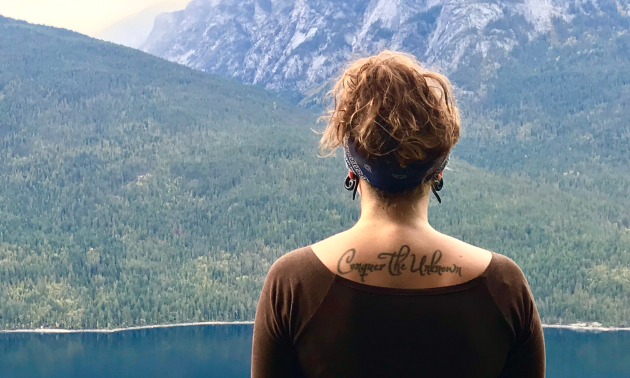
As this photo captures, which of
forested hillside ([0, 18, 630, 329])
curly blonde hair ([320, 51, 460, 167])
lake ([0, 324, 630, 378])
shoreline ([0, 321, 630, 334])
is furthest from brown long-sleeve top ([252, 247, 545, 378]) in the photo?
forested hillside ([0, 18, 630, 329])

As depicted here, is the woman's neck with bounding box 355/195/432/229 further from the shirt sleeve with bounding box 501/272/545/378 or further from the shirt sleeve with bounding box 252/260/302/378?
the shirt sleeve with bounding box 501/272/545/378

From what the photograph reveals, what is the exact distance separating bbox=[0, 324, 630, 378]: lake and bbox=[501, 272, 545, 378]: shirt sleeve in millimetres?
72148

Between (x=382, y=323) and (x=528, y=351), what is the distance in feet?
2.26

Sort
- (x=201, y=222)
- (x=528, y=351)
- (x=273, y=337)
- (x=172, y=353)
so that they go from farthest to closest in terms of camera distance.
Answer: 1. (x=201, y=222)
2. (x=172, y=353)
3. (x=528, y=351)
4. (x=273, y=337)

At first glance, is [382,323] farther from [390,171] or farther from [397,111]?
[397,111]

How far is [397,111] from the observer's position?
2730mm

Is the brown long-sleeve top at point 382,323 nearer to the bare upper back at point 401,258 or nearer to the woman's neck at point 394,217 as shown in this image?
the bare upper back at point 401,258

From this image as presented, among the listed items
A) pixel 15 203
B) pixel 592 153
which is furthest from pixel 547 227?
pixel 15 203

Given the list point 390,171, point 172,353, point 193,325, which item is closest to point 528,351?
point 390,171

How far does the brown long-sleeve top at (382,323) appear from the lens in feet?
8.91

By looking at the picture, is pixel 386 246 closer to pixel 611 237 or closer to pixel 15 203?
pixel 611 237

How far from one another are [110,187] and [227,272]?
59099 mm

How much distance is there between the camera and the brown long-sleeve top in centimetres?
271

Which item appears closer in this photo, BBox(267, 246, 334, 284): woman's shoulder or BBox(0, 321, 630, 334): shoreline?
BBox(267, 246, 334, 284): woman's shoulder
